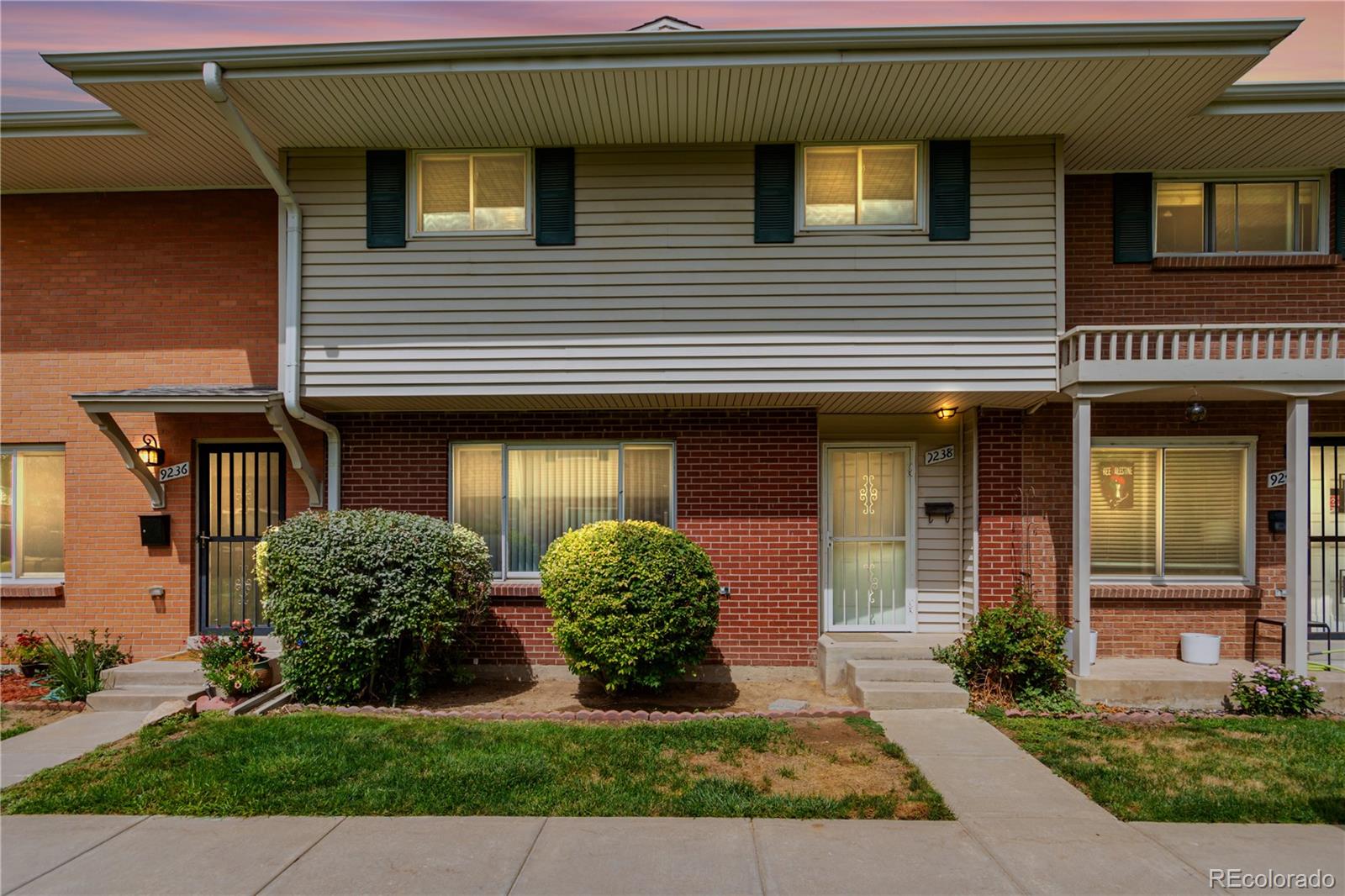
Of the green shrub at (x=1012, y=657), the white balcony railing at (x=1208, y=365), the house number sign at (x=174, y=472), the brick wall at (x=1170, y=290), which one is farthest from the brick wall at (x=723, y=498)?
the brick wall at (x=1170, y=290)

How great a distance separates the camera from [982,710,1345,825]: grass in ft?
16.4

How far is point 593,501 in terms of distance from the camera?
8.77 metres

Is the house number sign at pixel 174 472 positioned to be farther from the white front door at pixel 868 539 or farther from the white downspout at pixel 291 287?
the white front door at pixel 868 539

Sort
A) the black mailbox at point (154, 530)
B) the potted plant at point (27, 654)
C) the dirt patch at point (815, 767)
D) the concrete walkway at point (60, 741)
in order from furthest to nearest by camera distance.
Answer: the black mailbox at point (154, 530), the potted plant at point (27, 654), the concrete walkway at point (60, 741), the dirt patch at point (815, 767)

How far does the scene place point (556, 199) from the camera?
26.2ft

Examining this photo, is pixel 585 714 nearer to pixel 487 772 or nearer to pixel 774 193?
pixel 487 772

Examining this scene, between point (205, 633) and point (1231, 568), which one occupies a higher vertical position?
point (1231, 568)

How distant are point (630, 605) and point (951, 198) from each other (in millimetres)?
4952

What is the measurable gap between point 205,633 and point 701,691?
5.49 meters

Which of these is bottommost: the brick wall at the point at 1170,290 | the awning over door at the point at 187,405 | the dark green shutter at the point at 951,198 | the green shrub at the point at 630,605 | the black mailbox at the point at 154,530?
the green shrub at the point at 630,605

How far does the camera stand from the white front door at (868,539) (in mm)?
9133

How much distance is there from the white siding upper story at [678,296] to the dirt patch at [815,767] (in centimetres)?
326

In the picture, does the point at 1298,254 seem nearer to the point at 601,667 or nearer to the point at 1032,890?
the point at 1032,890

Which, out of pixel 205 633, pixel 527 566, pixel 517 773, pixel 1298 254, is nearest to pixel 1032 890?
pixel 517 773
